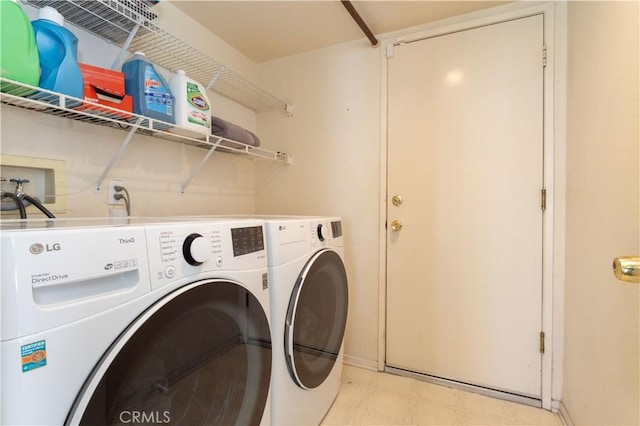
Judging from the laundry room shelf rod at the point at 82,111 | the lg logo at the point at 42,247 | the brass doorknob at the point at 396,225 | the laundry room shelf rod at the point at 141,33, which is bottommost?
the brass doorknob at the point at 396,225

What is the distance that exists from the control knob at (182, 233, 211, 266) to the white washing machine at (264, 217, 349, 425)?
340 millimetres

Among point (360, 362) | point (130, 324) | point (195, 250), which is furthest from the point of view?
point (360, 362)

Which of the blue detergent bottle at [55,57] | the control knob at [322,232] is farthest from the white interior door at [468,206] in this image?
the blue detergent bottle at [55,57]

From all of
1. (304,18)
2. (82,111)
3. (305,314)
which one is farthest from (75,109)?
(304,18)

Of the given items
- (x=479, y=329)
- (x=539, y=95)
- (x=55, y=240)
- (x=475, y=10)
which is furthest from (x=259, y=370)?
(x=475, y=10)

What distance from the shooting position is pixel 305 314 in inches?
49.4

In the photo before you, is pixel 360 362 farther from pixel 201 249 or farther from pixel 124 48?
pixel 124 48

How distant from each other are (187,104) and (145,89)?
0.60 ft

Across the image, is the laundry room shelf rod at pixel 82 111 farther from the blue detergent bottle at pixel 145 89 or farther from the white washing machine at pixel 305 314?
the white washing machine at pixel 305 314

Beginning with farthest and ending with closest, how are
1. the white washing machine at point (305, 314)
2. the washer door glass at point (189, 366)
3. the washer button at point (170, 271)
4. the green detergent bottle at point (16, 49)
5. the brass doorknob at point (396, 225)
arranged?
the brass doorknob at point (396, 225) < the white washing machine at point (305, 314) < the green detergent bottle at point (16, 49) < the washer button at point (170, 271) < the washer door glass at point (189, 366)

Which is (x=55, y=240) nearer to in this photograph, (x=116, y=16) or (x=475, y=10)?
(x=116, y=16)

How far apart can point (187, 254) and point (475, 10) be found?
1971 millimetres

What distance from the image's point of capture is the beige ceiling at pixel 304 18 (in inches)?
65.1

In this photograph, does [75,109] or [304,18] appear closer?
[75,109]
